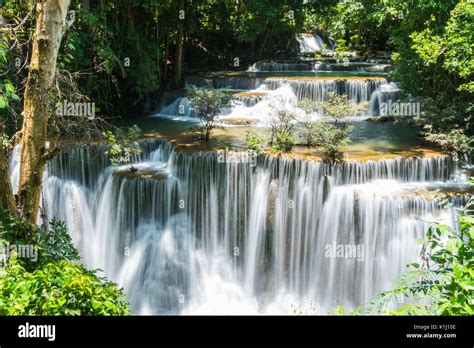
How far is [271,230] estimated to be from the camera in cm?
1029

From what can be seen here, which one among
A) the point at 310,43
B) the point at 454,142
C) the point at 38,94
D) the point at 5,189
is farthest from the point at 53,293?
the point at 310,43

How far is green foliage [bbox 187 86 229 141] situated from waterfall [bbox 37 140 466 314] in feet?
4.35

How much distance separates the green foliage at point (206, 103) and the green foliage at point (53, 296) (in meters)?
7.96

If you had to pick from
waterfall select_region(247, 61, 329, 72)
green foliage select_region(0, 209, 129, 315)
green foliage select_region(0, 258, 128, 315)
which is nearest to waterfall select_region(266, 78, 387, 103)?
waterfall select_region(247, 61, 329, 72)

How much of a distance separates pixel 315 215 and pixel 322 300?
1777 mm

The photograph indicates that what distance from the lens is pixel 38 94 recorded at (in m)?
5.79

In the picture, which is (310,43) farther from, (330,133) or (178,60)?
(330,133)

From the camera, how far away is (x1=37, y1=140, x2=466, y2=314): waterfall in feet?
31.4

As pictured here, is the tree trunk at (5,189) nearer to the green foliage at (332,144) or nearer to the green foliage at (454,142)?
the green foliage at (332,144)

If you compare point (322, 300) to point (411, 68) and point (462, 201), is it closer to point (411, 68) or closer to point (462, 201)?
point (462, 201)

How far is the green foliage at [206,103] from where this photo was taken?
12.0 meters

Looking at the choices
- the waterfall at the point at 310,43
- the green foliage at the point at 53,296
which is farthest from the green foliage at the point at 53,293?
the waterfall at the point at 310,43

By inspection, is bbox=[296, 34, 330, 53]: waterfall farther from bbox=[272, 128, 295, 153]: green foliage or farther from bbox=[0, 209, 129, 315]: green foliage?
bbox=[0, 209, 129, 315]: green foliage

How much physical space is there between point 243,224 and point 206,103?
11.2 feet
